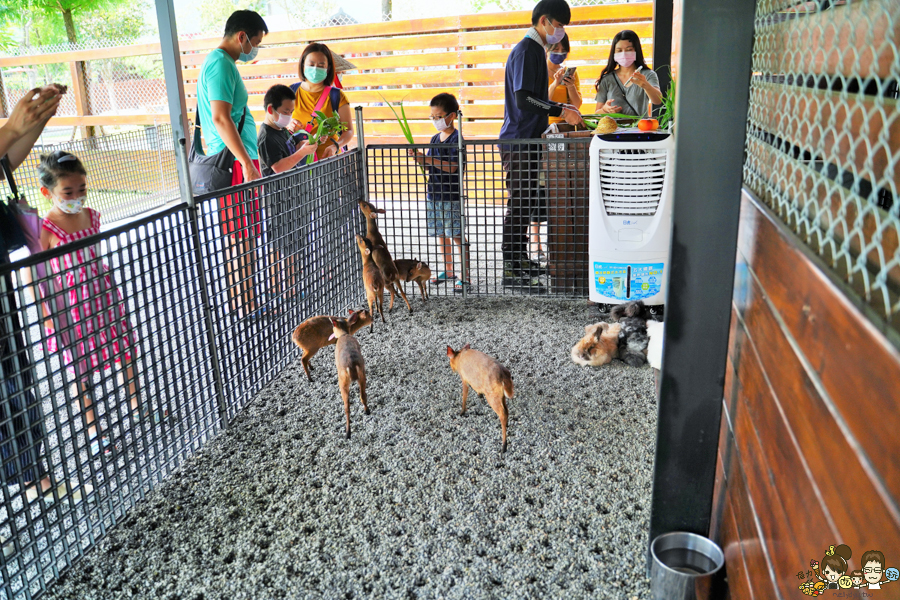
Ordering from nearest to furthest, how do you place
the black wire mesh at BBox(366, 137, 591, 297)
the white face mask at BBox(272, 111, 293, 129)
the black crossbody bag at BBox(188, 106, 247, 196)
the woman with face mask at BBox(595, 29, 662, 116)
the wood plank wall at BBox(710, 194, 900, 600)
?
the wood plank wall at BBox(710, 194, 900, 600), the black crossbody bag at BBox(188, 106, 247, 196), the white face mask at BBox(272, 111, 293, 129), the black wire mesh at BBox(366, 137, 591, 297), the woman with face mask at BBox(595, 29, 662, 116)

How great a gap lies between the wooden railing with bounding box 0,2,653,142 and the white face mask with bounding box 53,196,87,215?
6.30 m

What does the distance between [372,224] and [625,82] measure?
2292mm

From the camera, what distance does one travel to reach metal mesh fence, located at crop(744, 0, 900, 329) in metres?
0.80

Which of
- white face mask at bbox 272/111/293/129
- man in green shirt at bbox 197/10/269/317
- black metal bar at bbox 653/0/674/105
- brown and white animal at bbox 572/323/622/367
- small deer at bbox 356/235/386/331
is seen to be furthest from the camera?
black metal bar at bbox 653/0/674/105

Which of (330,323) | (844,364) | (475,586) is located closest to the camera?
(844,364)

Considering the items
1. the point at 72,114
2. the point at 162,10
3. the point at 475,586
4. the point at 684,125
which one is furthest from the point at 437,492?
the point at 72,114

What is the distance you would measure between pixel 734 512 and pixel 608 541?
58 centimetres

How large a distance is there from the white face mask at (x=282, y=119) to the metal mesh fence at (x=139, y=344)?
45 cm

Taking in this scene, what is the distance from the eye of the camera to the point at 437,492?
2371 millimetres

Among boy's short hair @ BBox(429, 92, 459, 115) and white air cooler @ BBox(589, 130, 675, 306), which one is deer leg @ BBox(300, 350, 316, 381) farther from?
boy's short hair @ BBox(429, 92, 459, 115)

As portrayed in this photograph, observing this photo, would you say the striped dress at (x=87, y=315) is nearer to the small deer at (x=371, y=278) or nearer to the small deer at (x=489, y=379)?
the small deer at (x=489, y=379)

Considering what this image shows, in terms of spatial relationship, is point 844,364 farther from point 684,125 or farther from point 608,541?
point 608,541

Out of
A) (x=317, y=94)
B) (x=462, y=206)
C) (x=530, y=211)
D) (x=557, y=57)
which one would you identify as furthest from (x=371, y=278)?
(x=557, y=57)

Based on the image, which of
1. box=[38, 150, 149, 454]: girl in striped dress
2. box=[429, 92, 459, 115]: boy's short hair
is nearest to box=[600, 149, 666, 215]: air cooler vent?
box=[429, 92, 459, 115]: boy's short hair
